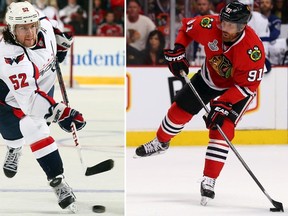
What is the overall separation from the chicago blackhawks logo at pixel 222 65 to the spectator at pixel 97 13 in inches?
285

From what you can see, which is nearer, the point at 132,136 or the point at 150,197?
the point at 150,197

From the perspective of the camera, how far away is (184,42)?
5.30m

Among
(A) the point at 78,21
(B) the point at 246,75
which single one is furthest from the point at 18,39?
(A) the point at 78,21

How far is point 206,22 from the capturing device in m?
5.18

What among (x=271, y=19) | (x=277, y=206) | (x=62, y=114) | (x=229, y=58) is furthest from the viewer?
(x=271, y=19)

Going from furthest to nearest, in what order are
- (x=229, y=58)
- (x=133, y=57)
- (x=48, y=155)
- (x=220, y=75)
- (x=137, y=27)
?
(x=137, y=27)
(x=133, y=57)
(x=220, y=75)
(x=229, y=58)
(x=48, y=155)

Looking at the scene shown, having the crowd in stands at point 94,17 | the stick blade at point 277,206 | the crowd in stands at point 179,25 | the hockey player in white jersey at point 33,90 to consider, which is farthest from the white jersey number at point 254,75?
the crowd in stands at point 94,17

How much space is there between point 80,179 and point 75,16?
7136 millimetres

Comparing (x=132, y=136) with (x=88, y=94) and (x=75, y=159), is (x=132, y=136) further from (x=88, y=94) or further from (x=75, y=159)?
(x=88, y=94)

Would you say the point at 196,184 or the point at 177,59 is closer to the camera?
the point at 177,59

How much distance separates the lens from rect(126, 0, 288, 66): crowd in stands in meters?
7.71

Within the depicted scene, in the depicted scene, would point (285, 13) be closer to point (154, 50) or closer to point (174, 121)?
point (154, 50)

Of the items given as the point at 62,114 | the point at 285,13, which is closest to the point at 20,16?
the point at 62,114

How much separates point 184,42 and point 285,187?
100 cm
